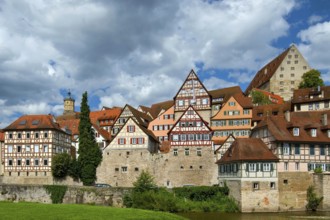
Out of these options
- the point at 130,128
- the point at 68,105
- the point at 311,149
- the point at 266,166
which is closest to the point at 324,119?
the point at 311,149

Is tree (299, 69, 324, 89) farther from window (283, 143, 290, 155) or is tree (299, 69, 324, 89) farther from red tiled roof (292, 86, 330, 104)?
window (283, 143, 290, 155)

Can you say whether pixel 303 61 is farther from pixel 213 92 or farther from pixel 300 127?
pixel 300 127

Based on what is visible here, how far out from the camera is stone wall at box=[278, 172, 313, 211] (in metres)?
47.0

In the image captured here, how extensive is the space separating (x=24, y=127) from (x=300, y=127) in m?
39.2

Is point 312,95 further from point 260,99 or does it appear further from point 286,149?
point 286,149

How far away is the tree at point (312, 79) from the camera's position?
8194 cm

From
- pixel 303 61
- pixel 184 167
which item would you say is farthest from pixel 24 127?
pixel 303 61

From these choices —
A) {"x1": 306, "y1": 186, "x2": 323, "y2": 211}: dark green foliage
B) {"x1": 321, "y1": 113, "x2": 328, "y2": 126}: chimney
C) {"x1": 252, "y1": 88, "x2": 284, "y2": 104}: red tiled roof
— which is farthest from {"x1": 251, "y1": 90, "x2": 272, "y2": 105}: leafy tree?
{"x1": 306, "y1": 186, "x2": 323, "y2": 211}: dark green foliage

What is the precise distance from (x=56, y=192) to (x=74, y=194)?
7.77ft

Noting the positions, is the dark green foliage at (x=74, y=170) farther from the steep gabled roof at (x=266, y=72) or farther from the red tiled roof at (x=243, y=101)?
the steep gabled roof at (x=266, y=72)

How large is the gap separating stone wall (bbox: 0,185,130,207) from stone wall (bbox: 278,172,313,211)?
1724 centimetres

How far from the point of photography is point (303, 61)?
9044 centimetres

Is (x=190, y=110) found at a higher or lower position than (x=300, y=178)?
higher

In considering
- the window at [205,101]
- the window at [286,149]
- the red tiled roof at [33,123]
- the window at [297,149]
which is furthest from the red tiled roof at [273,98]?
the red tiled roof at [33,123]
